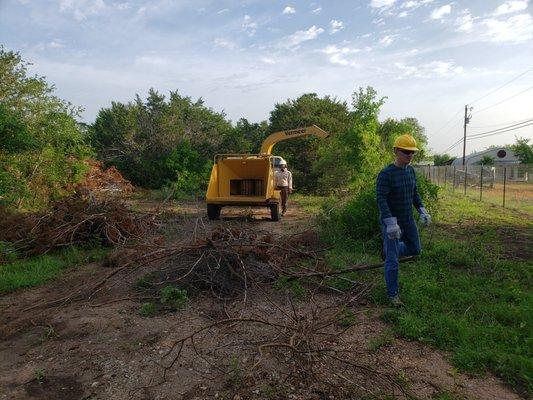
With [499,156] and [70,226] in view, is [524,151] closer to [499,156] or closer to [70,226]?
[499,156]

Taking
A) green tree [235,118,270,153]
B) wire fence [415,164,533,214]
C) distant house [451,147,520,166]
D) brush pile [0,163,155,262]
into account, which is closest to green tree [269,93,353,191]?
green tree [235,118,270,153]

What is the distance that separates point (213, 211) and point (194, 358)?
813cm

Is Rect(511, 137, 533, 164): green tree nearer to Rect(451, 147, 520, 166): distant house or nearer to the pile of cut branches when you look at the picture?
Rect(451, 147, 520, 166): distant house

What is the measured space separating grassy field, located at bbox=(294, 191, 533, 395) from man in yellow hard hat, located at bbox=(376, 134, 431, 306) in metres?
0.48

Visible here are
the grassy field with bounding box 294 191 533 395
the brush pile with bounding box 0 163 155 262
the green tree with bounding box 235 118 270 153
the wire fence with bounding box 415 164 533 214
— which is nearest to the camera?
the grassy field with bounding box 294 191 533 395

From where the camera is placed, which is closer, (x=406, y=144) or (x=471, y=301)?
(x=406, y=144)

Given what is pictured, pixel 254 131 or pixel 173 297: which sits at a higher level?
pixel 254 131

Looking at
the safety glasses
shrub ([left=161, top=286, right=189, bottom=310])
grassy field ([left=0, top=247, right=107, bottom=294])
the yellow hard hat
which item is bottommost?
grassy field ([left=0, top=247, right=107, bottom=294])

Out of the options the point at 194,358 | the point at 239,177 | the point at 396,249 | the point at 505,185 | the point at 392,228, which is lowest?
the point at 194,358

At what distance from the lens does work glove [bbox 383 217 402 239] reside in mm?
4648

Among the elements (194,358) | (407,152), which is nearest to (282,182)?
(407,152)

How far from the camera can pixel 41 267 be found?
271 inches

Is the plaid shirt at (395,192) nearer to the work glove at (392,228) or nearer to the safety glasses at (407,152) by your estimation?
the work glove at (392,228)

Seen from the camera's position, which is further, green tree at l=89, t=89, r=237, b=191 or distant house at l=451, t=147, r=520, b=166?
distant house at l=451, t=147, r=520, b=166
